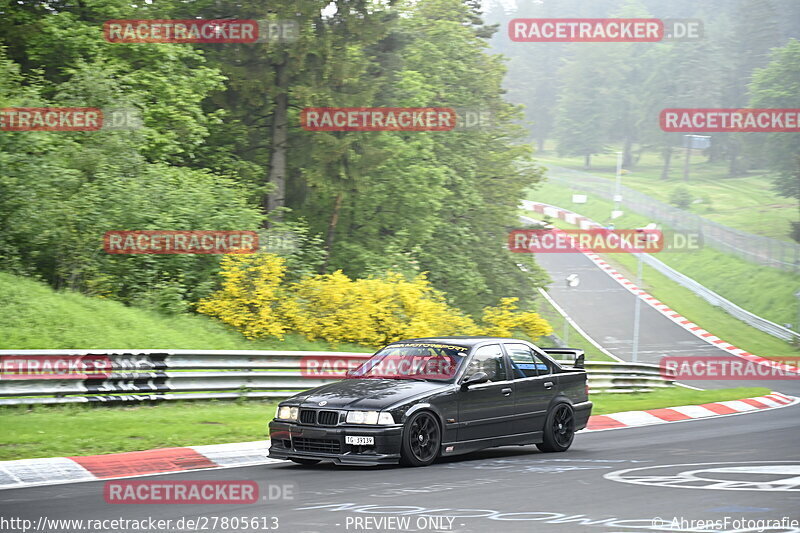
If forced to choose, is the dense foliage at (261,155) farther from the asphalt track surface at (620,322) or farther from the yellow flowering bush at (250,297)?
the asphalt track surface at (620,322)

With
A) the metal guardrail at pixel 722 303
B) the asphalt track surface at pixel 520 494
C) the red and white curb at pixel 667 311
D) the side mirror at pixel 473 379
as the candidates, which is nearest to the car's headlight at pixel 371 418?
the asphalt track surface at pixel 520 494

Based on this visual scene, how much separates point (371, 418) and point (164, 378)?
577 centimetres

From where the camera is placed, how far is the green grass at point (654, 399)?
19931 mm

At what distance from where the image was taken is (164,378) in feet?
48.9

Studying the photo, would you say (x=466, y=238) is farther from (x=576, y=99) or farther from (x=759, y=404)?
(x=576, y=99)

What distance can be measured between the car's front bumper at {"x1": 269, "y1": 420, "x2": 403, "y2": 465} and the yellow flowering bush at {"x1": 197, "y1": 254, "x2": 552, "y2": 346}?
29.5 feet

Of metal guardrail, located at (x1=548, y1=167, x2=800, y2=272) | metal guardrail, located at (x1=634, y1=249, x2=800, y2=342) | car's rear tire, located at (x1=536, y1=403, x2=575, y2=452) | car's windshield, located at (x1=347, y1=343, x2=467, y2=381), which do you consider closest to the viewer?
car's windshield, located at (x1=347, y1=343, x2=467, y2=381)

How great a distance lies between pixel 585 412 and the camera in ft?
43.0

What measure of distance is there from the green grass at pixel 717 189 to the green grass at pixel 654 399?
5942cm

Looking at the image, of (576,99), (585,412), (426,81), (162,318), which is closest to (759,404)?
(585,412)

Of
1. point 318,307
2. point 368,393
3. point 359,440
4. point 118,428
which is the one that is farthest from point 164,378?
point 318,307

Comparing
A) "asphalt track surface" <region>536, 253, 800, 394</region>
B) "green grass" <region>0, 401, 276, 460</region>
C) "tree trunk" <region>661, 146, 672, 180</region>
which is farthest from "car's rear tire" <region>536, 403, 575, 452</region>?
"tree trunk" <region>661, 146, 672, 180</region>

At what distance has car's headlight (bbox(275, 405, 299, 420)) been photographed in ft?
34.7

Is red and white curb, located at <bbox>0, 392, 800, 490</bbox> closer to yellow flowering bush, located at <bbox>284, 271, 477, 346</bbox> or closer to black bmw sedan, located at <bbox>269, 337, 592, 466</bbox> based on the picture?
black bmw sedan, located at <bbox>269, 337, 592, 466</bbox>
